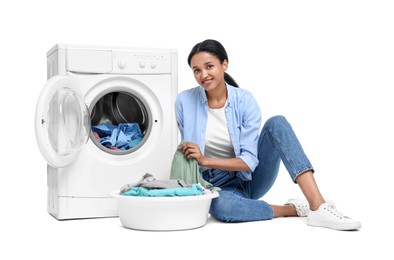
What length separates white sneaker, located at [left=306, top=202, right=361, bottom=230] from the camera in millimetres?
2984

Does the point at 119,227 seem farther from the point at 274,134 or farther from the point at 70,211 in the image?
the point at 274,134

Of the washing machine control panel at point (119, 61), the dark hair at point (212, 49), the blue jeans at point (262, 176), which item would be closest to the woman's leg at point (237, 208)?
the blue jeans at point (262, 176)

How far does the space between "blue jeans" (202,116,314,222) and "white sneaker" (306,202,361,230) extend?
0.22 m

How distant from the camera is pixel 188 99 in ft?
11.6

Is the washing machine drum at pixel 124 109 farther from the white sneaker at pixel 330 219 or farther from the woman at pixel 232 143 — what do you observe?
the white sneaker at pixel 330 219

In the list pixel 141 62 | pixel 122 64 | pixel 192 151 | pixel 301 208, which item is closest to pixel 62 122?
pixel 122 64

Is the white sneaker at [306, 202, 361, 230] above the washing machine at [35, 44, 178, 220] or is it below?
below

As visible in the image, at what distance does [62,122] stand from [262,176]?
126 cm

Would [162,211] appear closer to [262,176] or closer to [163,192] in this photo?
[163,192]

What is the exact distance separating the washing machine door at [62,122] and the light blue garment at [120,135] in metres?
0.23

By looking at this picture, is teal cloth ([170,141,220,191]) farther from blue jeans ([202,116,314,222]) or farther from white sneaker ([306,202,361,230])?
white sneaker ([306,202,361,230])

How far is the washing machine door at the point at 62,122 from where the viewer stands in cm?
309

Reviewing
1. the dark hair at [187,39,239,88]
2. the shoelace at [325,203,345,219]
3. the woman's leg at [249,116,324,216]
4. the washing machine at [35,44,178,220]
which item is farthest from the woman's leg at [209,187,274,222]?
the dark hair at [187,39,239,88]

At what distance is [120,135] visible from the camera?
3.61 meters
